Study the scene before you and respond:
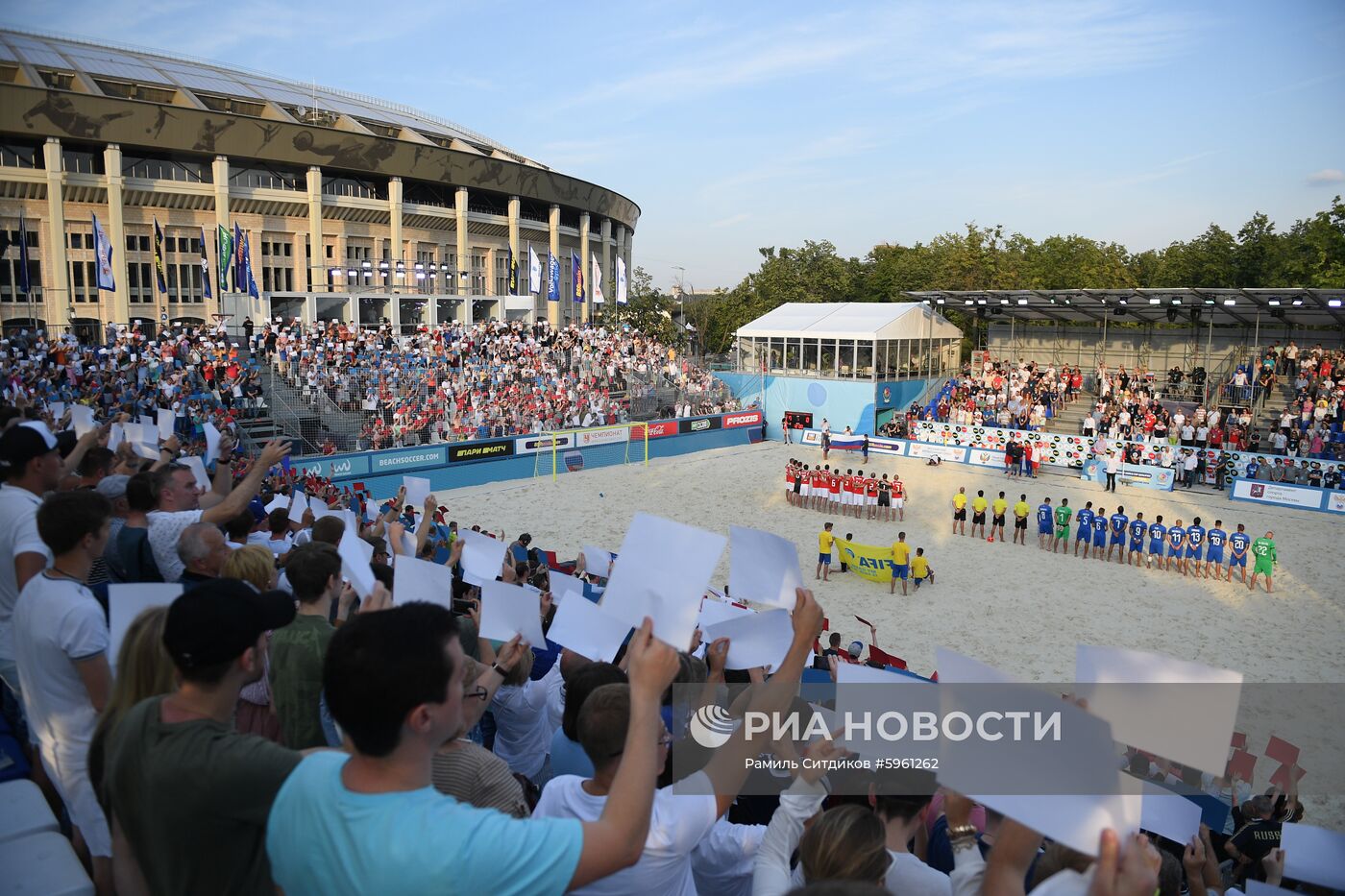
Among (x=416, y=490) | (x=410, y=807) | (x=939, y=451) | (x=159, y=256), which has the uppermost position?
(x=159, y=256)

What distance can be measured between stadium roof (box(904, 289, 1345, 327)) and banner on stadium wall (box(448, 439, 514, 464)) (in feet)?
67.0

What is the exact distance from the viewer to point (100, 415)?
19969 mm

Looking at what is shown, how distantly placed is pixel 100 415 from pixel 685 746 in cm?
2144

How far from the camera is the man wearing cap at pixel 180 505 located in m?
4.54

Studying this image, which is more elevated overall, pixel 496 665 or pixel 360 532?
pixel 496 665

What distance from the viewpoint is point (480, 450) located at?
2506 centimetres

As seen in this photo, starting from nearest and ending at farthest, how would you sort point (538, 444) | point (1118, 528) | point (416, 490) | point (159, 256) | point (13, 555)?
point (13, 555), point (416, 490), point (1118, 528), point (538, 444), point (159, 256)

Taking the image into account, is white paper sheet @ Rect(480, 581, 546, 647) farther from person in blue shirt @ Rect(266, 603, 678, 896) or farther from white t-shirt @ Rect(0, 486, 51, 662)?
white t-shirt @ Rect(0, 486, 51, 662)

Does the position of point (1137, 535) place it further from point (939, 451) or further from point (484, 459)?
point (484, 459)

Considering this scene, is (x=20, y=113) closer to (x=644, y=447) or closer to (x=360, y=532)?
(x=644, y=447)

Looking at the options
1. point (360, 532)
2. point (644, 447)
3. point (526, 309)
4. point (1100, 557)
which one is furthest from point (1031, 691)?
point (526, 309)

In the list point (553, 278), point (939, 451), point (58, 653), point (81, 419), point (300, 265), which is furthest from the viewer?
point (553, 278)

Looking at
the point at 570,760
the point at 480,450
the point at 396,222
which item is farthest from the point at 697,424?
the point at 570,760

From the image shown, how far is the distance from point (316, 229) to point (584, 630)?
137 feet
